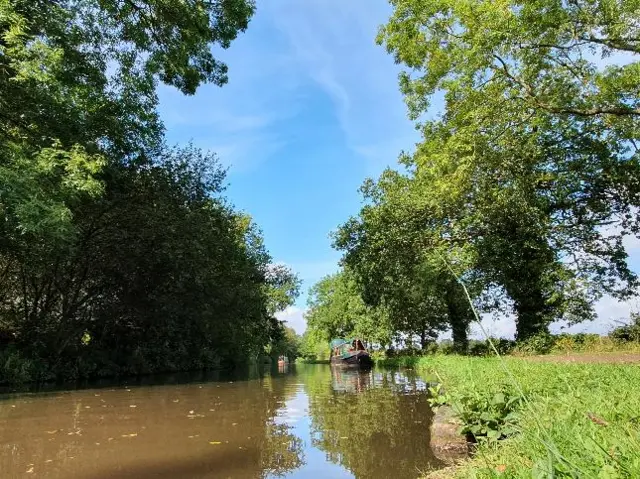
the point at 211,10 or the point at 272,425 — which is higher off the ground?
the point at 211,10

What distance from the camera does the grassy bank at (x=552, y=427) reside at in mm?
2145

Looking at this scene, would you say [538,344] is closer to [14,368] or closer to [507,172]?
[507,172]

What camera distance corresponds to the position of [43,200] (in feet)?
34.6

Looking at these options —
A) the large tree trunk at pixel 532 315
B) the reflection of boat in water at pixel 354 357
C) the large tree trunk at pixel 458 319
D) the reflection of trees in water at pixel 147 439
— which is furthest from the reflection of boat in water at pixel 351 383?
the reflection of boat in water at pixel 354 357

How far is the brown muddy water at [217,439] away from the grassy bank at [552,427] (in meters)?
0.99

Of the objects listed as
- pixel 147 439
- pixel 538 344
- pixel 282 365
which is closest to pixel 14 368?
pixel 147 439

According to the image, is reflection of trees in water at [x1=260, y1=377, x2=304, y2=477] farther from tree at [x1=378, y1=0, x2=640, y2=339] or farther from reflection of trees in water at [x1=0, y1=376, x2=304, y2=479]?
tree at [x1=378, y1=0, x2=640, y2=339]

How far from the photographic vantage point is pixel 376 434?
24.5ft

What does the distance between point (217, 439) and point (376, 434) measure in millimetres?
2441

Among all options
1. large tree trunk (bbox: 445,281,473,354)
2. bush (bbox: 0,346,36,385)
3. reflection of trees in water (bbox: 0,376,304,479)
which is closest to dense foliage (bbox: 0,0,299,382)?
bush (bbox: 0,346,36,385)

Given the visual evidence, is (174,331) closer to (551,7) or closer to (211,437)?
(211,437)

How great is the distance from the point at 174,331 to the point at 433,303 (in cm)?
1839

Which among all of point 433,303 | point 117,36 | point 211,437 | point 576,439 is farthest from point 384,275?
point 576,439

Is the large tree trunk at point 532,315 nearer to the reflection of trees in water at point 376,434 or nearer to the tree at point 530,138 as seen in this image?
the tree at point 530,138
